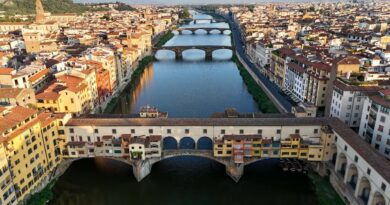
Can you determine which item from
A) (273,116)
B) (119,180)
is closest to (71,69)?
(119,180)

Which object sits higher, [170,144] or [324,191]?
[170,144]

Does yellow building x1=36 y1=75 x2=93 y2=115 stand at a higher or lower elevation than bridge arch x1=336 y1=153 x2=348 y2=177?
higher

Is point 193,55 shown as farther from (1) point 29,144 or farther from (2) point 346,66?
(1) point 29,144

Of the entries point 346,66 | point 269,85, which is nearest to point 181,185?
point 346,66

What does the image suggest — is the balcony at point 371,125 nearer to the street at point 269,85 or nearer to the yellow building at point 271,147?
the yellow building at point 271,147

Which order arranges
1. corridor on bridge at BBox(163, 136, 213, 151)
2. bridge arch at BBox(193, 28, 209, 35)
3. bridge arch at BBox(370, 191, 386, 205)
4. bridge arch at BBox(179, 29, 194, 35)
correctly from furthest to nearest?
bridge arch at BBox(193, 28, 209, 35)
bridge arch at BBox(179, 29, 194, 35)
corridor on bridge at BBox(163, 136, 213, 151)
bridge arch at BBox(370, 191, 386, 205)

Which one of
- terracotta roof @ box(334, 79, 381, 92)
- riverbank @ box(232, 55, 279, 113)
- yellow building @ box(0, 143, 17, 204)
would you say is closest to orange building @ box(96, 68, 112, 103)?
yellow building @ box(0, 143, 17, 204)

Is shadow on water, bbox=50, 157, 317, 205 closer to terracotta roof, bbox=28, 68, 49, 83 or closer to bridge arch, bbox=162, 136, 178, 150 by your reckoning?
bridge arch, bbox=162, 136, 178, 150
